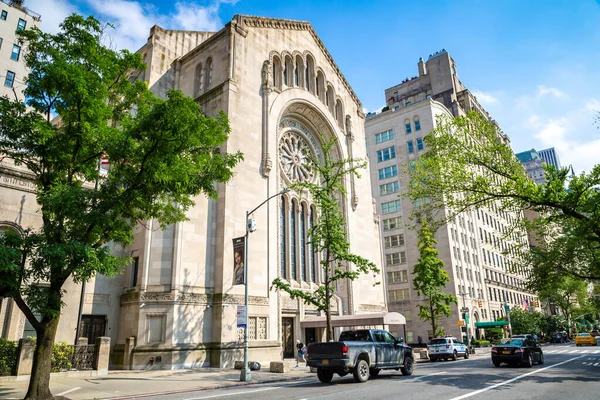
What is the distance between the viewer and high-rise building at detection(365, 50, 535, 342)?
57250mm

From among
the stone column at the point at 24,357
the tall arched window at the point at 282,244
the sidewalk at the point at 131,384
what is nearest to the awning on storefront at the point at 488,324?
the tall arched window at the point at 282,244

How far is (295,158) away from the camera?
35.4 m

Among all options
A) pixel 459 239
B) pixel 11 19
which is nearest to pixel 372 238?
pixel 459 239

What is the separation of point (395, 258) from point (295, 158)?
31825mm

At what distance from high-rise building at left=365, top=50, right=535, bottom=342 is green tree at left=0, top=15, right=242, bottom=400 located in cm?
4609

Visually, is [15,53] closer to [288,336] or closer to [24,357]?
[24,357]

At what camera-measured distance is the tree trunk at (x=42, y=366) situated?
35.8 ft

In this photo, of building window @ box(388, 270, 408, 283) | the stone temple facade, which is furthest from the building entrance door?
building window @ box(388, 270, 408, 283)

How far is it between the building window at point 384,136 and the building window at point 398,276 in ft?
74.0

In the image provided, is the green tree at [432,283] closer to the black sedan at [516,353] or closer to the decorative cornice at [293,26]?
the black sedan at [516,353]

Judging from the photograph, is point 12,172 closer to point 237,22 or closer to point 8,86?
point 237,22

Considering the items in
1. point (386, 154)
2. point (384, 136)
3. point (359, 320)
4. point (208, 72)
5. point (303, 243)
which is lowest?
point (359, 320)

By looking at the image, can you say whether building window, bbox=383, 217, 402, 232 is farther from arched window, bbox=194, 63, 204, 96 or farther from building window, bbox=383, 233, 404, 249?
arched window, bbox=194, 63, 204, 96

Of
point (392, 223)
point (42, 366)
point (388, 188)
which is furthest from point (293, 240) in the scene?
point (388, 188)
